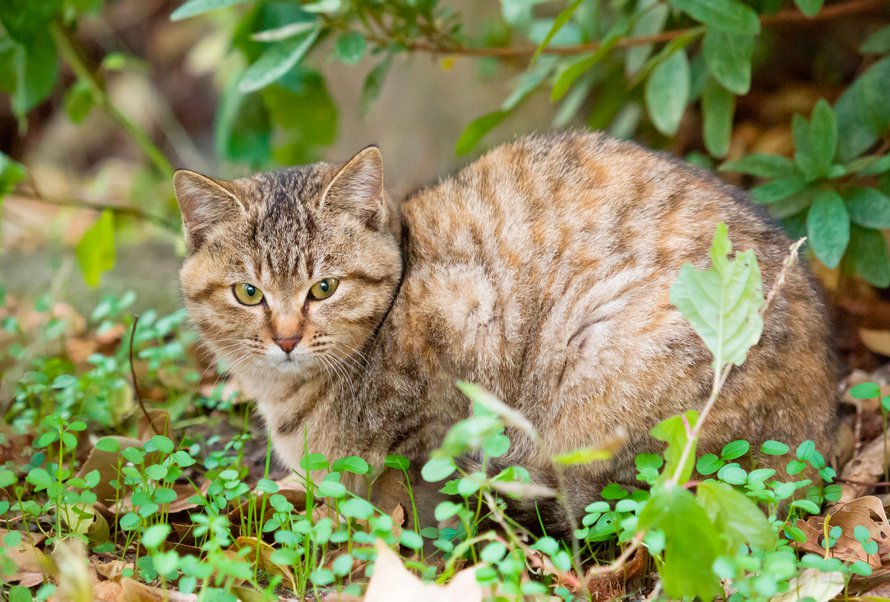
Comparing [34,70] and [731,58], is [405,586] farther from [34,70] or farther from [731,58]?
[34,70]

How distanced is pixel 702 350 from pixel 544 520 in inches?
30.9

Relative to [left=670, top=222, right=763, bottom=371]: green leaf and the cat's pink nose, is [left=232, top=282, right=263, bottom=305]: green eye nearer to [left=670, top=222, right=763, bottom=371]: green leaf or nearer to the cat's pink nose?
the cat's pink nose

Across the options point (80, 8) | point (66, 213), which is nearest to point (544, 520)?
point (80, 8)

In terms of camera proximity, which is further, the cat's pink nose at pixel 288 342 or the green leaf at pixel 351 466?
the cat's pink nose at pixel 288 342

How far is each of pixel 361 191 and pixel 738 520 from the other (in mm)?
1832

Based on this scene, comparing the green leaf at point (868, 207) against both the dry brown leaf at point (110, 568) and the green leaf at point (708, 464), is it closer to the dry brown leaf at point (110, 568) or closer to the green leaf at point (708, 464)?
the green leaf at point (708, 464)

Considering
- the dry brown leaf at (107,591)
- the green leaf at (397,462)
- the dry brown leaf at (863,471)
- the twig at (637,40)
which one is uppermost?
the twig at (637,40)

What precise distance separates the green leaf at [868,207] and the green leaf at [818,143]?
17cm

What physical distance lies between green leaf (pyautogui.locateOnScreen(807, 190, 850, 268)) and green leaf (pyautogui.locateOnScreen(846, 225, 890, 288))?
0.47 ft

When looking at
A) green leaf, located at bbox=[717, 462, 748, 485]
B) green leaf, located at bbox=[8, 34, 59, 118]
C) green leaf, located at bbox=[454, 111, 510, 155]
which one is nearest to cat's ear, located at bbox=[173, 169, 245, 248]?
green leaf, located at bbox=[454, 111, 510, 155]

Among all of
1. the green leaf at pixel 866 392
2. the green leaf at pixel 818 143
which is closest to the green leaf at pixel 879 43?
the green leaf at pixel 818 143

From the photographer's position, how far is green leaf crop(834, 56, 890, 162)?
394cm

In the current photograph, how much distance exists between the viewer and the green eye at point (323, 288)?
10.9 ft

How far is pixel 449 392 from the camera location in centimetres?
321
